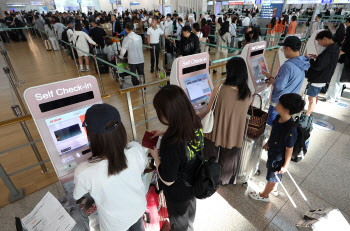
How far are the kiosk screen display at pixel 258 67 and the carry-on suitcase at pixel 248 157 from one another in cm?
115

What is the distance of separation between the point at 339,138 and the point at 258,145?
201 cm

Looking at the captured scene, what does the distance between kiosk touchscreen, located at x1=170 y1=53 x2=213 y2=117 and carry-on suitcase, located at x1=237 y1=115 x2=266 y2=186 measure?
59 cm

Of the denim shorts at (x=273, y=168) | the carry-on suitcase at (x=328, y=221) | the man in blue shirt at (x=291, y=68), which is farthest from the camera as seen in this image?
the man in blue shirt at (x=291, y=68)

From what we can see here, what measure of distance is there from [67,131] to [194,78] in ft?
4.90

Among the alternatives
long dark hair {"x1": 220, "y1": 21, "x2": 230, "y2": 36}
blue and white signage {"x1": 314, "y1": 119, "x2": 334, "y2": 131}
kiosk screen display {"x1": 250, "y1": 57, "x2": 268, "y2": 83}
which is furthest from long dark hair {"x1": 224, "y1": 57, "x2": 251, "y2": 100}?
long dark hair {"x1": 220, "y1": 21, "x2": 230, "y2": 36}

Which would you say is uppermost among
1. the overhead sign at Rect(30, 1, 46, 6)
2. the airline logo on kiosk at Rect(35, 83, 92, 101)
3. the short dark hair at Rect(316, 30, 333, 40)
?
the overhead sign at Rect(30, 1, 46, 6)

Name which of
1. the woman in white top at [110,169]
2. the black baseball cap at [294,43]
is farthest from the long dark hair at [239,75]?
the woman in white top at [110,169]

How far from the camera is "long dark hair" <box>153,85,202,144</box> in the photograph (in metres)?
1.20

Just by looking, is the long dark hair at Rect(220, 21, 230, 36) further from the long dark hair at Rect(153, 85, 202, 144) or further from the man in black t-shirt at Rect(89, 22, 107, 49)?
the long dark hair at Rect(153, 85, 202, 144)

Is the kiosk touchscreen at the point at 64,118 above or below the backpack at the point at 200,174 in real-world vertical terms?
above

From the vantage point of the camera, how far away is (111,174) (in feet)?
3.70

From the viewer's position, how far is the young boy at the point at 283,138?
1.77m

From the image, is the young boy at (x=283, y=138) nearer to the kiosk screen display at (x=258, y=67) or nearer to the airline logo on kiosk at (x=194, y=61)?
the airline logo on kiosk at (x=194, y=61)

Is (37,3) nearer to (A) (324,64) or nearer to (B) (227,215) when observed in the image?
(A) (324,64)
